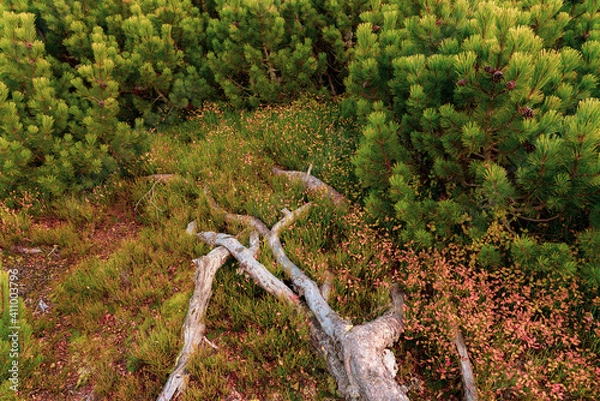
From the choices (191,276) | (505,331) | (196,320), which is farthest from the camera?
(191,276)

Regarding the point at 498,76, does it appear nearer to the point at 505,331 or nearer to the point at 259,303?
the point at 505,331

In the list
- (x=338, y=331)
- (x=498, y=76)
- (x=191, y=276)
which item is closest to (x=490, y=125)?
(x=498, y=76)

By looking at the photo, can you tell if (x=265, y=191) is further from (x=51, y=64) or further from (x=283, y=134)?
(x=51, y=64)

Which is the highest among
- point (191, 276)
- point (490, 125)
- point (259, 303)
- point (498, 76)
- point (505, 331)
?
point (498, 76)

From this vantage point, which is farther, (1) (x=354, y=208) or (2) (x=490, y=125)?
(1) (x=354, y=208)

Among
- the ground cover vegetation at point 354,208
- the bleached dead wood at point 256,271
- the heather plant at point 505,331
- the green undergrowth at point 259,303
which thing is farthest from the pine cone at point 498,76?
the bleached dead wood at point 256,271

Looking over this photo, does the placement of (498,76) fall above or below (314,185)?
above

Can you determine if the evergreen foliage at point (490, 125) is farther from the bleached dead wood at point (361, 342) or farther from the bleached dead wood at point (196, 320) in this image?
the bleached dead wood at point (196, 320)
